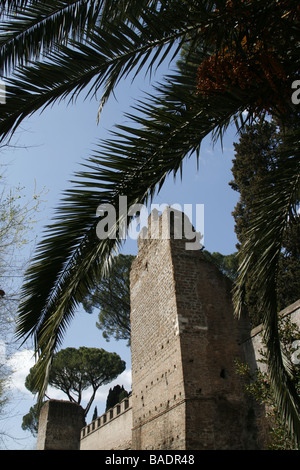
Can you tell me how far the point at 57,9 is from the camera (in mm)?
3418

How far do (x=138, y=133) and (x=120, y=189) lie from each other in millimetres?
466

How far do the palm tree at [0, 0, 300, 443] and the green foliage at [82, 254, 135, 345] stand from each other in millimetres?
16275

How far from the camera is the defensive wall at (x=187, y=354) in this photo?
23.9 ft

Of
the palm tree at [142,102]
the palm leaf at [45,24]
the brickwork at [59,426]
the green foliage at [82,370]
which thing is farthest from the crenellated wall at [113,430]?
the palm leaf at [45,24]

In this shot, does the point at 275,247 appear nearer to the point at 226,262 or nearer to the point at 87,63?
the point at 87,63

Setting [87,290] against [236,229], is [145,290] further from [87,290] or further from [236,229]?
[87,290]

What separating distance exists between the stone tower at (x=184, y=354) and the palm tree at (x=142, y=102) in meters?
4.55

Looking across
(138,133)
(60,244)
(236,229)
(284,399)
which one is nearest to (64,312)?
(60,244)

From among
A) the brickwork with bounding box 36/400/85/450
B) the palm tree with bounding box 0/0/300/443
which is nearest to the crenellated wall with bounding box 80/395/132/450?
the brickwork with bounding box 36/400/85/450

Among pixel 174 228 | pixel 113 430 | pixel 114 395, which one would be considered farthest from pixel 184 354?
pixel 114 395

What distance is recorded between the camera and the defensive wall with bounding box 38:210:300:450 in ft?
23.9

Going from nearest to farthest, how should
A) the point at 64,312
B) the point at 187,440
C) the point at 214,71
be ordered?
the point at 214,71, the point at 64,312, the point at 187,440

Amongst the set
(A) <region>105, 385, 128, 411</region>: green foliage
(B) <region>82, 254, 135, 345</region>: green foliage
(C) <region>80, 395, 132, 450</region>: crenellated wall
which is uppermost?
(B) <region>82, 254, 135, 345</region>: green foliage

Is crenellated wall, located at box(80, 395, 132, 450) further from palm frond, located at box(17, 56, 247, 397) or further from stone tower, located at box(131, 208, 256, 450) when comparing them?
palm frond, located at box(17, 56, 247, 397)
